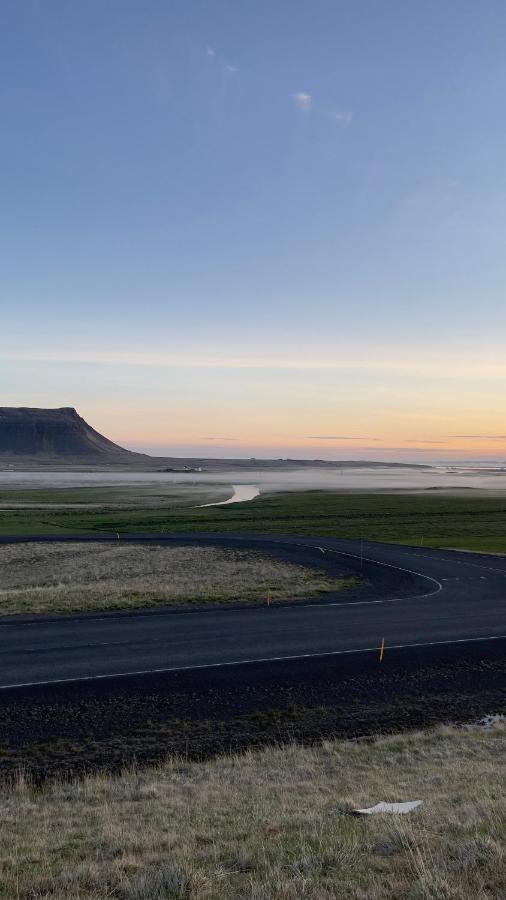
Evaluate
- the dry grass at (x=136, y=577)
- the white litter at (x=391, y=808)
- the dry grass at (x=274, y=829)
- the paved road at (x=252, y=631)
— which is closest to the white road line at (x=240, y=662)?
the paved road at (x=252, y=631)

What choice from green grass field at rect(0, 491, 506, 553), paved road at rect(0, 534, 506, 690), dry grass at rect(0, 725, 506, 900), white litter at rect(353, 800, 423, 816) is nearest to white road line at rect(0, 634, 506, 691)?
paved road at rect(0, 534, 506, 690)

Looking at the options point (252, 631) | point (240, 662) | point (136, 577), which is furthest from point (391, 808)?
point (136, 577)

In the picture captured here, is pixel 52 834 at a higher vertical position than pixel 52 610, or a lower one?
higher

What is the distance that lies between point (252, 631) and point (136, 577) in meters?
15.5

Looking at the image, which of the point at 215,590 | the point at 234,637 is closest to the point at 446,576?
the point at 215,590

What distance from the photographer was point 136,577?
3844 centimetres

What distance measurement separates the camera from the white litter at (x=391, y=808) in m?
9.86

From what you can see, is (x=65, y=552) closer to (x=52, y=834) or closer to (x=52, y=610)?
(x=52, y=610)

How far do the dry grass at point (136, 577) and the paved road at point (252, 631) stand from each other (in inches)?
96.5

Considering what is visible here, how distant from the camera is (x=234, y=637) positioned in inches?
938

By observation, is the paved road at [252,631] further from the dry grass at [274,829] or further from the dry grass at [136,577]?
the dry grass at [274,829]

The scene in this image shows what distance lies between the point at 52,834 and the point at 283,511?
77492 mm

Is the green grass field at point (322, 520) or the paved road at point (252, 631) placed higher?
the paved road at point (252, 631)

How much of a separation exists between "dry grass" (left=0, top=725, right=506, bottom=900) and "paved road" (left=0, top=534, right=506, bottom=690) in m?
7.03
